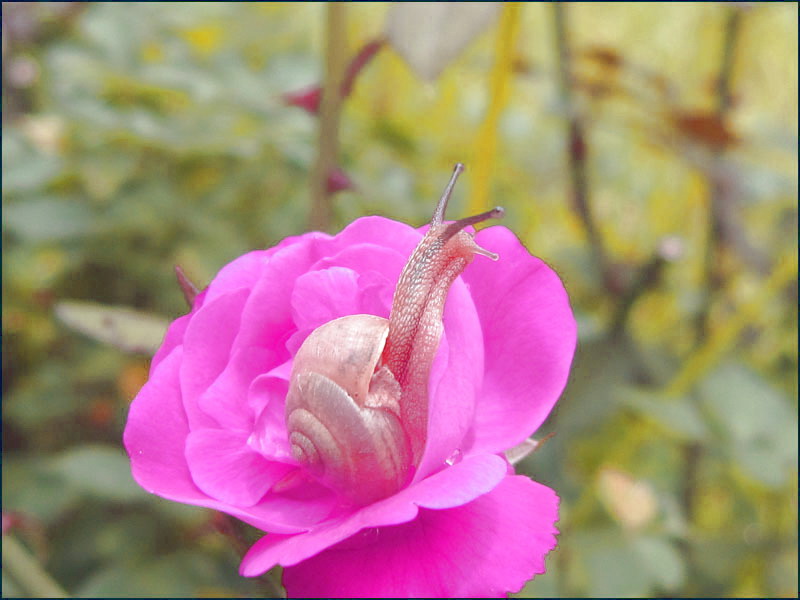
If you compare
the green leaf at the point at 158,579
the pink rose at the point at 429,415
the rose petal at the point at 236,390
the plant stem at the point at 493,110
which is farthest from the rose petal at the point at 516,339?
the green leaf at the point at 158,579

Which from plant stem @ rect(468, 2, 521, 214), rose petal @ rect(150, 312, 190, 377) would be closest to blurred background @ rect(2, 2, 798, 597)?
plant stem @ rect(468, 2, 521, 214)

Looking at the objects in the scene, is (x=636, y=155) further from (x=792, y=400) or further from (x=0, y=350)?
(x=0, y=350)

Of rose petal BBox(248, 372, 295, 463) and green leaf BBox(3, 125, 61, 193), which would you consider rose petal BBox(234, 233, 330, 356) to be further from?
green leaf BBox(3, 125, 61, 193)

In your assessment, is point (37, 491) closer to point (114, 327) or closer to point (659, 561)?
point (114, 327)

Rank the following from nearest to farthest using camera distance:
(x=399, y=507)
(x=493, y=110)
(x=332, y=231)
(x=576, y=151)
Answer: (x=399, y=507)
(x=493, y=110)
(x=332, y=231)
(x=576, y=151)

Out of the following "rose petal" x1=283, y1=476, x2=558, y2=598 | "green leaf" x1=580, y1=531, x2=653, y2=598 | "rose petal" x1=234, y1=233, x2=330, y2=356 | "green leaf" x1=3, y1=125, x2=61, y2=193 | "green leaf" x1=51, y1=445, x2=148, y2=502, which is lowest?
"green leaf" x1=51, y1=445, x2=148, y2=502

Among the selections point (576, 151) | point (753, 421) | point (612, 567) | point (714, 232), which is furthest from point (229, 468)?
point (714, 232)
